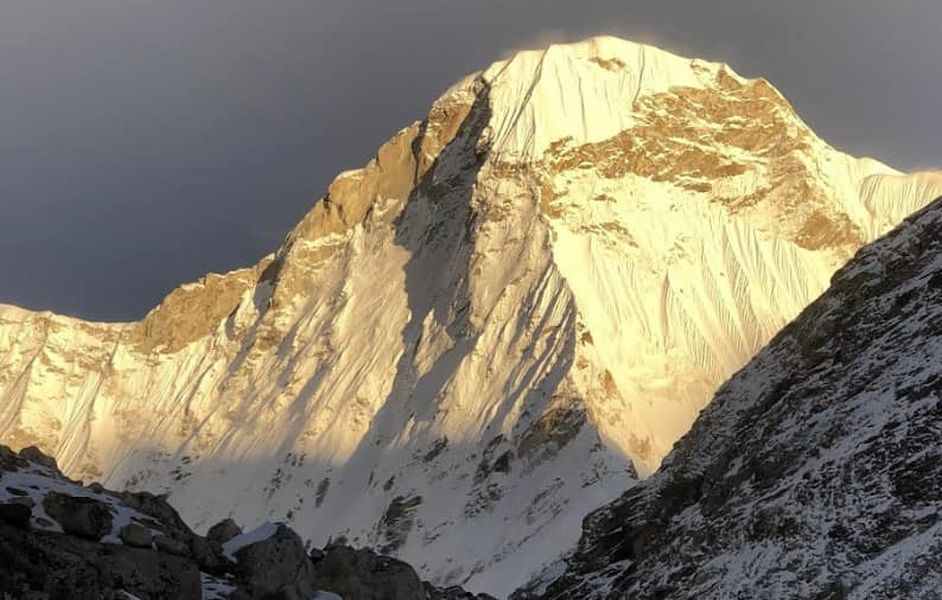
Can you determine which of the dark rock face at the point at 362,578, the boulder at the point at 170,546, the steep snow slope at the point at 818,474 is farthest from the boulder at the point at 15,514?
the steep snow slope at the point at 818,474

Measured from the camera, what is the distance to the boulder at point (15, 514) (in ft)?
157

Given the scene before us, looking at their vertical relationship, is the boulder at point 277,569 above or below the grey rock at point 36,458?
below

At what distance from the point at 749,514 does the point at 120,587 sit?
3700cm

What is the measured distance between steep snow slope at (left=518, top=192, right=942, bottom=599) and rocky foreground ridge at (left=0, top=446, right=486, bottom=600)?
18.4 meters

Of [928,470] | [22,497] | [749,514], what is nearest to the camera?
[22,497]

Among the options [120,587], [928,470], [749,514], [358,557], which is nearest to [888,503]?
[928,470]

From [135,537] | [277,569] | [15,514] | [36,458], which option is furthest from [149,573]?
[36,458]

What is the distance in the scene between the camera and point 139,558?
164 feet

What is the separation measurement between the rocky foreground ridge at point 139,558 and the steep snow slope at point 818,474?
18.4m

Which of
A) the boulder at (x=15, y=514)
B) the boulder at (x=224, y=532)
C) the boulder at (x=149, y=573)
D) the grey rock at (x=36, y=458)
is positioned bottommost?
the boulder at (x=149, y=573)

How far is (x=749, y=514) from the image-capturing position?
78.3 m

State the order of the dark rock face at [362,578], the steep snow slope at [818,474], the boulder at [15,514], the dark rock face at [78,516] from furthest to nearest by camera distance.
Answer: the steep snow slope at [818,474], the dark rock face at [362,578], the dark rock face at [78,516], the boulder at [15,514]

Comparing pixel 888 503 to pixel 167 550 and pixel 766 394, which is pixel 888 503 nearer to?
pixel 766 394

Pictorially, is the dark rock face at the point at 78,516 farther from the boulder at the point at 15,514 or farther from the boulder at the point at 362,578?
the boulder at the point at 362,578
